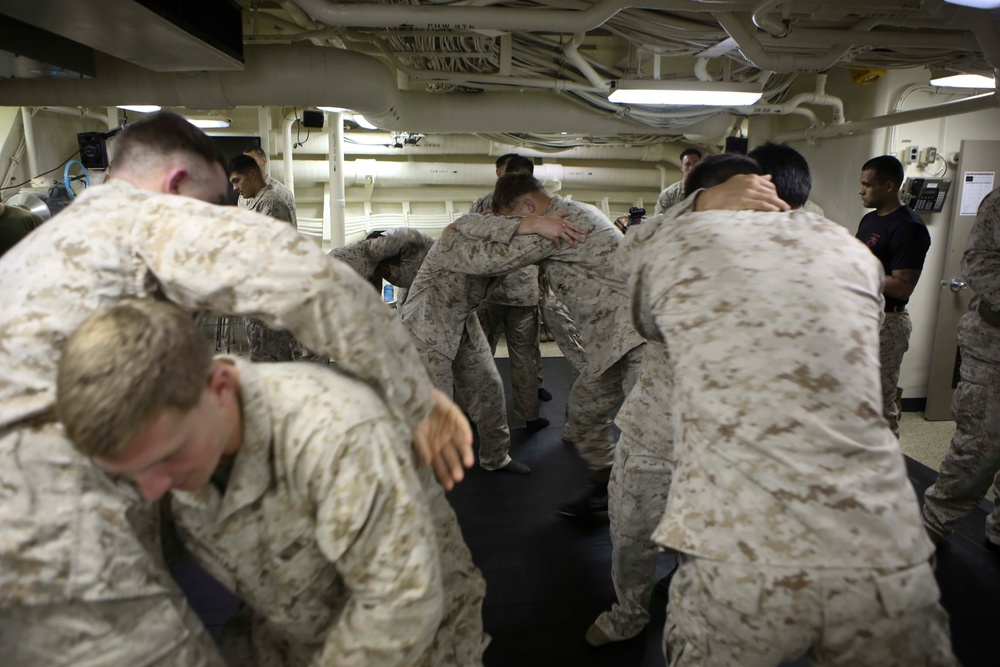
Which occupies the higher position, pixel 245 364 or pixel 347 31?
pixel 347 31

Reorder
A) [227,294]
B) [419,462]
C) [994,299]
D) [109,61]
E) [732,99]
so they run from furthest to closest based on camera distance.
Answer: [732,99] → [109,61] → [994,299] → [419,462] → [227,294]

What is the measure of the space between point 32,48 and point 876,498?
3.57 metres

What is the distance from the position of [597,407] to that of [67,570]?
214 centimetres

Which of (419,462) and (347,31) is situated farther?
(347,31)

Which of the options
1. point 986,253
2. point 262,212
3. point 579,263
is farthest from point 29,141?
point 986,253

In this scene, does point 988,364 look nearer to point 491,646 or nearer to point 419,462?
point 491,646

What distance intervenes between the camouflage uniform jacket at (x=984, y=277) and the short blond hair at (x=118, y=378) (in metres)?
2.97

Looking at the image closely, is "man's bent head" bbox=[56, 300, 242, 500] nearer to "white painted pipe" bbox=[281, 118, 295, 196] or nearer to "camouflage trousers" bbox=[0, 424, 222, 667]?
"camouflage trousers" bbox=[0, 424, 222, 667]

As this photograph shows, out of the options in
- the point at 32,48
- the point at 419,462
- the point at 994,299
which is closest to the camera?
the point at 419,462

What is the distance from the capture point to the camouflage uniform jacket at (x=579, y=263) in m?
2.69

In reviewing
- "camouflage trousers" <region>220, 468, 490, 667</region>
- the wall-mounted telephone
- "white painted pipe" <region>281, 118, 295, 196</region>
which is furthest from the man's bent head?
"white painted pipe" <region>281, 118, 295, 196</region>

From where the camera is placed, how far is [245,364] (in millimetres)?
1091

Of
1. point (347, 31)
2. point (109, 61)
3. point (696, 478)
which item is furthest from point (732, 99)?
point (109, 61)

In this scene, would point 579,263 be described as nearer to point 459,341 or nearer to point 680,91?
point 459,341
